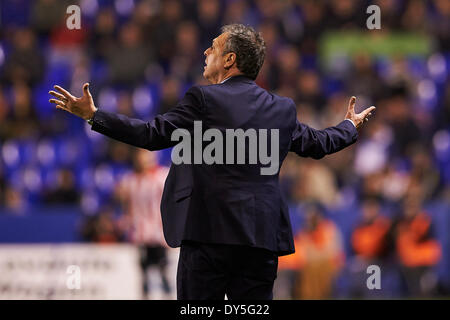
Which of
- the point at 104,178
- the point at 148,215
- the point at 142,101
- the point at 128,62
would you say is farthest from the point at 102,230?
the point at 128,62

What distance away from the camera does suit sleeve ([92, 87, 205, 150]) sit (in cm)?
340

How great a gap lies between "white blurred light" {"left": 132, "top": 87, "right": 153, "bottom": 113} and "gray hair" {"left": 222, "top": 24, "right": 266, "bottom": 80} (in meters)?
7.93

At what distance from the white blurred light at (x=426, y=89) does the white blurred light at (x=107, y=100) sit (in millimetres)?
4401

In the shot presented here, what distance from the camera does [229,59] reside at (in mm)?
3635

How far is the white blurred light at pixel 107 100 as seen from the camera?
37.5ft

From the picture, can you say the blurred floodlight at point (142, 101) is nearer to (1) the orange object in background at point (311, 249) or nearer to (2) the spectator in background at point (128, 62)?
(2) the spectator in background at point (128, 62)

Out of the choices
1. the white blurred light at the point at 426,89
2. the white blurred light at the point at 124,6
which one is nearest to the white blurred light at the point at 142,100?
the white blurred light at the point at 124,6

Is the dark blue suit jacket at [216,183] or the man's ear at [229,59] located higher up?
the man's ear at [229,59]

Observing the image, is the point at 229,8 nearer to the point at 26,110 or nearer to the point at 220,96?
the point at 26,110

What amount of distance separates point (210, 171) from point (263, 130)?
30cm

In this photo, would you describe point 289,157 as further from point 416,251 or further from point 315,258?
point 416,251

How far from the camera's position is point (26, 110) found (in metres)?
11.4

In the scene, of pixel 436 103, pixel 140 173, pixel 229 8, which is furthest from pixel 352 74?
pixel 140 173

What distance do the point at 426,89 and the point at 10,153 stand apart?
602 centimetres
